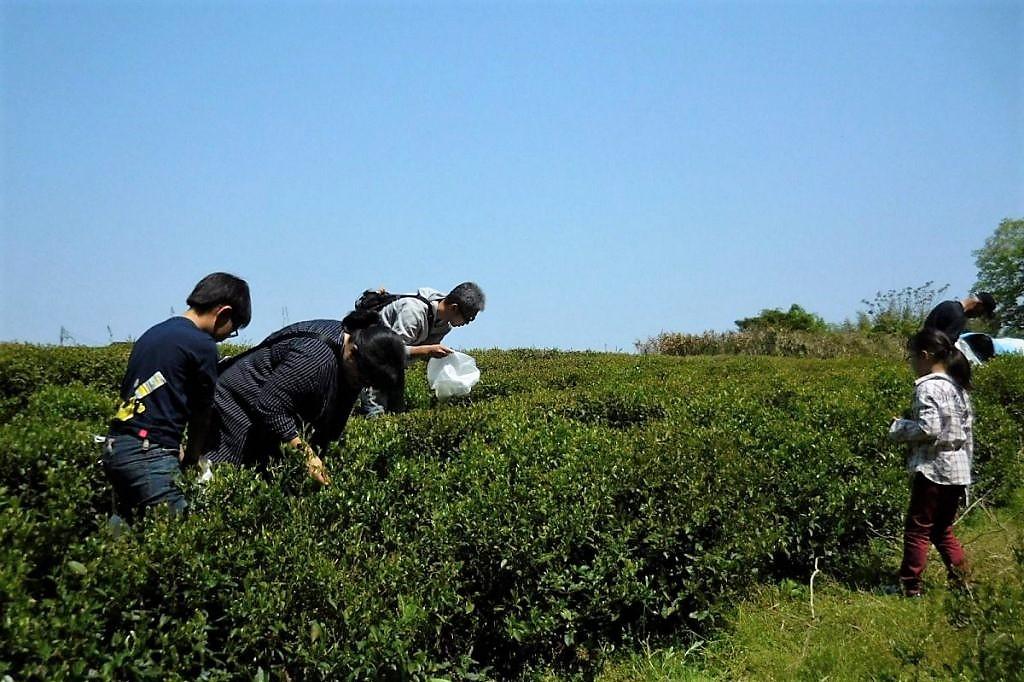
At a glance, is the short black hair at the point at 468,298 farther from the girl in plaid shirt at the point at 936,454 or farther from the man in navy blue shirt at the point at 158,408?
the girl in plaid shirt at the point at 936,454

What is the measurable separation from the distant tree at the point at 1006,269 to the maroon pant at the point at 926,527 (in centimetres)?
3383

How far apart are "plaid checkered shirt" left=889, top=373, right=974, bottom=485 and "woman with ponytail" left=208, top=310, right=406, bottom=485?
2.98 meters

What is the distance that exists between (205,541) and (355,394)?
1.28 metres

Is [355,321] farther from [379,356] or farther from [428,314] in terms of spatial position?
[428,314]

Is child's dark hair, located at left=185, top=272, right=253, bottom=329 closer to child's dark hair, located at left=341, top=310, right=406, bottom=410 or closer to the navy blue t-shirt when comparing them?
the navy blue t-shirt

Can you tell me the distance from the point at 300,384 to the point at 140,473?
0.79m

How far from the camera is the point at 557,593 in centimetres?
392

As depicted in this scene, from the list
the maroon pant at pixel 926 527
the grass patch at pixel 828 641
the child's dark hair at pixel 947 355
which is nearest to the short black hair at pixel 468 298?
the grass patch at pixel 828 641

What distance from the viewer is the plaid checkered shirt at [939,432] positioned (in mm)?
4715

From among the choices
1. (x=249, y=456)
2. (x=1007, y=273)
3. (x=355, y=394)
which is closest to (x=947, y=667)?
(x=355, y=394)

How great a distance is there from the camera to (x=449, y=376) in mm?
6578

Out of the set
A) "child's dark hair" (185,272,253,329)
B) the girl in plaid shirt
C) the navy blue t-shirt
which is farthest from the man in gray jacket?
the girl in plaid shirt

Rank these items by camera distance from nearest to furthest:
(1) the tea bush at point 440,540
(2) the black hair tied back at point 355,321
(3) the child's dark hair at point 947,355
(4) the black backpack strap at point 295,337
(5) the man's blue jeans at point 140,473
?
(1) the tea bush at point 440,540 < (5) the man's blue jeans at point 140,473 < (4) the black backpack strap at point 295,337 < (2) the black hair tied back at point 355,321 < (3) the child's dark hair at point 947,355

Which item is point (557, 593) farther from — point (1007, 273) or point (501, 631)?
point (1007, 273)
